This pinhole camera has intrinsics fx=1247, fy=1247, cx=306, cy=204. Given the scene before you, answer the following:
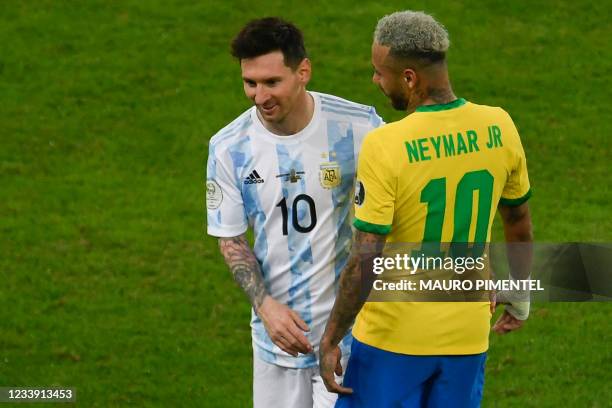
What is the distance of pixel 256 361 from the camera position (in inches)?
250

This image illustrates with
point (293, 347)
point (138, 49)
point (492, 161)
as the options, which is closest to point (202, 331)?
point (293, 347)

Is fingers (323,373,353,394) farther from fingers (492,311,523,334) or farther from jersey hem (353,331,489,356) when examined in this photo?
fingers (492,311,523,334)

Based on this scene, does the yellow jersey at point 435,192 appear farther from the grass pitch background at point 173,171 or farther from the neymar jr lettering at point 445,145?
the grass pitch background at point 173,171

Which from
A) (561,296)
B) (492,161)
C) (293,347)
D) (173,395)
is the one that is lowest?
(173,395)

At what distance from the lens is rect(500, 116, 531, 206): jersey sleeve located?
5.54 meters

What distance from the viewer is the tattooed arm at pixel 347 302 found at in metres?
5.38

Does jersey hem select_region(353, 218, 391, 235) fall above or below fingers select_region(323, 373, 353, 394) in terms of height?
above

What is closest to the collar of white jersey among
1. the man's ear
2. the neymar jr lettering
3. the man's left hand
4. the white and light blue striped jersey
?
the white and light blue striped jersey

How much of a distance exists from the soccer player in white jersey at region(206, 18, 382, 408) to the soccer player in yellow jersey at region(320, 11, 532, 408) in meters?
0.46

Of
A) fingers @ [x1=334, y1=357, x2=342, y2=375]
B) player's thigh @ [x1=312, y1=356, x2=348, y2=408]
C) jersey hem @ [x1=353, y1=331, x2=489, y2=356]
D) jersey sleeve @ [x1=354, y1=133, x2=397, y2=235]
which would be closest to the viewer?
jersey sleeve @ [x1=354, y1=133, x2=397, y2=235]

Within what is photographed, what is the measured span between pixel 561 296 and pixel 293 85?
13.0 feet

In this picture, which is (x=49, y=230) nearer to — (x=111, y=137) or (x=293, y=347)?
(x=111, y=137)

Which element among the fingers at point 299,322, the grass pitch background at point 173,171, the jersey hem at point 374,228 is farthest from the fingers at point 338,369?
the grass pitch background at point 173,171

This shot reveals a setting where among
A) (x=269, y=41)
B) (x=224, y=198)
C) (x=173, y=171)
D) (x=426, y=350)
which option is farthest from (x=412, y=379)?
(x=173, y=171)
